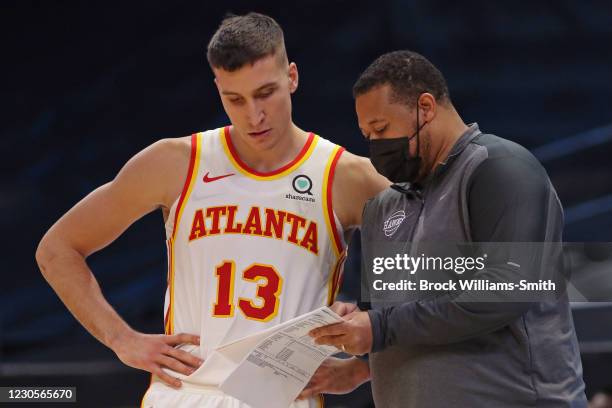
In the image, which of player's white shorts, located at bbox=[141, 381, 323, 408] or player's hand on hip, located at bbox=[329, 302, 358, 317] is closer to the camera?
player's hand on hip, located at bbox=[329, 302, 358, 317]

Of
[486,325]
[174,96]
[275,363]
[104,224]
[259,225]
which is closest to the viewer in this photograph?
[486,325]

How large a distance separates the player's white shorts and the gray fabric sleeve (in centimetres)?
61

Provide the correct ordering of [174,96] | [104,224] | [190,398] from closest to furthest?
[190,398] < [104,224] < [174,96]

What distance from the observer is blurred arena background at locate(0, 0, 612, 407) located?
560 cm

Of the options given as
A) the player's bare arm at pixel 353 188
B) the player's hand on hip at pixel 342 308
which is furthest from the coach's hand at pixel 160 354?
the player's bare arm at pixel 353 188

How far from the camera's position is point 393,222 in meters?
2.69

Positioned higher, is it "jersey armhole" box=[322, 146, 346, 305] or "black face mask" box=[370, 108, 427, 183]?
"black face mask" box=[370, 108, 427, 183]

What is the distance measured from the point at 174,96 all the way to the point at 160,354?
3.26 m

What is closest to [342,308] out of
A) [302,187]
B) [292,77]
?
[302,187]

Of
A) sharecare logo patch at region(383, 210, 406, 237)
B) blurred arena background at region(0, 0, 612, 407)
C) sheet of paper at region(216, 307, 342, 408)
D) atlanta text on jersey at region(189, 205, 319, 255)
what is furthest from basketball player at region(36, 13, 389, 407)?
blurred arena background at region(0, 0, 612, 407)

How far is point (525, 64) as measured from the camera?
18.6ft

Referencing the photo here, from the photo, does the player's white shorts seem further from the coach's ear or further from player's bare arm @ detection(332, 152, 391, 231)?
the coach's ear

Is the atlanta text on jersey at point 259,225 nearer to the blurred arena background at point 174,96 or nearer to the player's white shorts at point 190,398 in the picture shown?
the player's white shorts at point 190,398

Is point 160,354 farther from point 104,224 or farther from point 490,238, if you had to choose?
point 490,238
